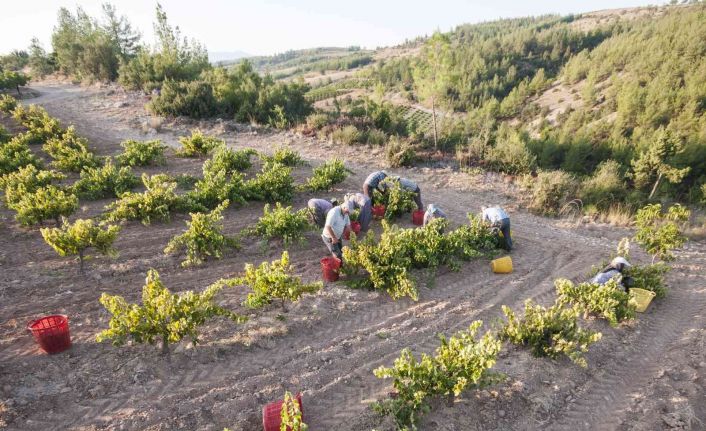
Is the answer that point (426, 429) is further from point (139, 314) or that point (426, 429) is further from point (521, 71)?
point (521, 71)

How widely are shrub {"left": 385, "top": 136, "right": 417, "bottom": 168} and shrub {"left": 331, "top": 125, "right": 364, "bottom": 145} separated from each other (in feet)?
5.32

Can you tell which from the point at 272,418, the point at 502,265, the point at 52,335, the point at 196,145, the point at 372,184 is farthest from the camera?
the point at 196,145

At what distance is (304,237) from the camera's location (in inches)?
276

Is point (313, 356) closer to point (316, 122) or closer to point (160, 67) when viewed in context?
point (316, 122)

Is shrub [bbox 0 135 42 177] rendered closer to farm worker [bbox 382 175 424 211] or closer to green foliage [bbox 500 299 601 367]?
farm worker [bbox 382 175 424 211]

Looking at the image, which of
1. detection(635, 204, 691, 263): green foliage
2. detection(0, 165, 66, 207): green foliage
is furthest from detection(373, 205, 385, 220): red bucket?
detection(0, 165, 66, 207): green foliage

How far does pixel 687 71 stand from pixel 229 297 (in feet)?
116

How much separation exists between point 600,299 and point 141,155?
34.3 ft

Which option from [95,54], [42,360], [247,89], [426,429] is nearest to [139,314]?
[42,360]

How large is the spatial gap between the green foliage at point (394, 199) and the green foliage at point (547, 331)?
3686 millimetres

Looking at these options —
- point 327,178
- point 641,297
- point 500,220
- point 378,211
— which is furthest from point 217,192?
point 641,297

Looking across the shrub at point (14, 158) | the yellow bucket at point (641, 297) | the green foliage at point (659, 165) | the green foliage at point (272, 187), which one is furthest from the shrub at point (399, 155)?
the shrub at point (14, 158)

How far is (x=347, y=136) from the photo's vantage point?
42.6 ft

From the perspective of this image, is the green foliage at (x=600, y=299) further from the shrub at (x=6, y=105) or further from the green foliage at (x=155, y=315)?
the shrub at (x=6, y=105)
